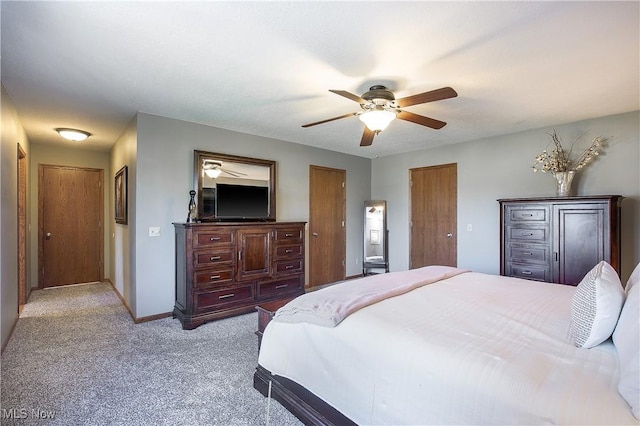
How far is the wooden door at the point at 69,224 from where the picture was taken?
514 cm

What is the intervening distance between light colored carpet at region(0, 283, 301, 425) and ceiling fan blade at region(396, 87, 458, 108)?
237 cm

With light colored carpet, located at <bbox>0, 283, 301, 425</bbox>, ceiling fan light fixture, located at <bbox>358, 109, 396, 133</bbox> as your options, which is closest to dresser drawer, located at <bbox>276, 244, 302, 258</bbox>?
light colored carpet, located at <bbox>0, 283, 301, 425</bbox>

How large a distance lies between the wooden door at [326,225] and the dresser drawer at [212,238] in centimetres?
183

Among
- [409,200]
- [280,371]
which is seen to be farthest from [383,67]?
[409,200]

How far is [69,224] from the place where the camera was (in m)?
5.36

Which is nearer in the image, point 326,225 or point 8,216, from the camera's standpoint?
point 8,216

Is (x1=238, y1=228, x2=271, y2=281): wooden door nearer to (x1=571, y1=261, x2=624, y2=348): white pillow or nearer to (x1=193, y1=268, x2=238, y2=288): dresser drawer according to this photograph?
(x1=193, y1=268, x2=238, y2=288): dresser drawer

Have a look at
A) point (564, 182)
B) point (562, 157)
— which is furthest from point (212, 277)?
point (562, 157)

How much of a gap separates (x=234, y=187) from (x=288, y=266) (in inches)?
50.8

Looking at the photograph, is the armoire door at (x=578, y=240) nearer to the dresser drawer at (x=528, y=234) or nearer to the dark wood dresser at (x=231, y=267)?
the dresser drawer at (x=528, y=234)

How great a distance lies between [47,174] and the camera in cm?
515

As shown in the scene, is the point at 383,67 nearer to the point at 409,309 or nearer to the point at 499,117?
the point at 409,309

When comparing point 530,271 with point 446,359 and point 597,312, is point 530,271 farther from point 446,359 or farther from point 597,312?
point 446,359

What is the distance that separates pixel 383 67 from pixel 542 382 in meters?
2.19
